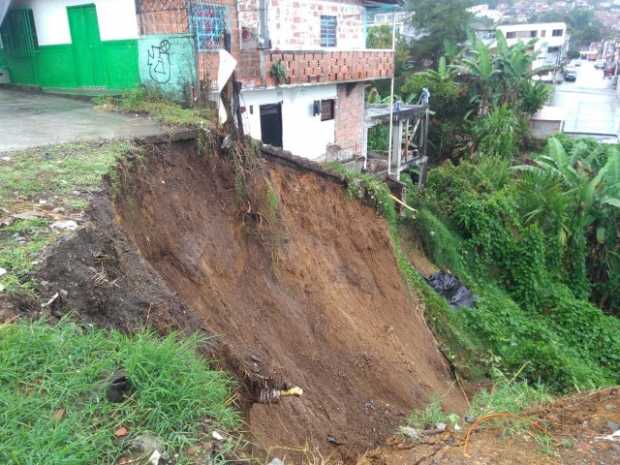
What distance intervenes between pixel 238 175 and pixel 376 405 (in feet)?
13.0

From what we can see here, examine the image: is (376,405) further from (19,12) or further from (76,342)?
(19,12)

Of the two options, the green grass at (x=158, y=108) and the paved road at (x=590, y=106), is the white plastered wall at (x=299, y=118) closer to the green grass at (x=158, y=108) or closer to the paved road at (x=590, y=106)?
the green grass at (x=158, y=108)

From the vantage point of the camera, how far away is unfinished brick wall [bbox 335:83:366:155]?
51.9ft

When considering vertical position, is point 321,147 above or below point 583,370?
above

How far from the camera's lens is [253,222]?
795cm

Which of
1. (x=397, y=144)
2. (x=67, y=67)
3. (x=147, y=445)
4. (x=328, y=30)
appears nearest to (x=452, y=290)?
(x=397, y=144)

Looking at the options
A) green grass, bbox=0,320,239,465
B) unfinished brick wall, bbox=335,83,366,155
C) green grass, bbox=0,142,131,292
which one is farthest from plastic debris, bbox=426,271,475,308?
green grass, bbox=0,320,239,465

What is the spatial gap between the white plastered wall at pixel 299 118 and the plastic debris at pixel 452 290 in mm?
5404

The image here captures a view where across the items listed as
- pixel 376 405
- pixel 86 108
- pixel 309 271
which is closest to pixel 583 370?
pixel 376 405

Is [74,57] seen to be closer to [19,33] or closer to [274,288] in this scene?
[19,33]

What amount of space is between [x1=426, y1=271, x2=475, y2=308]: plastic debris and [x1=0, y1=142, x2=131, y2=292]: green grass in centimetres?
800

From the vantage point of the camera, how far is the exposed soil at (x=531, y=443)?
3853 millimetres

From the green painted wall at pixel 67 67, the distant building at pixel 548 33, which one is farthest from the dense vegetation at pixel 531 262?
the distant building at pixel 548 33

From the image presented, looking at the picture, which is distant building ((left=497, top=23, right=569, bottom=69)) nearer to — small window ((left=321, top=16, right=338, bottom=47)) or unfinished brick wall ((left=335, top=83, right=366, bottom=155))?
unfinished brick wall ((left=335, top=83, right=366, bottom=155))
